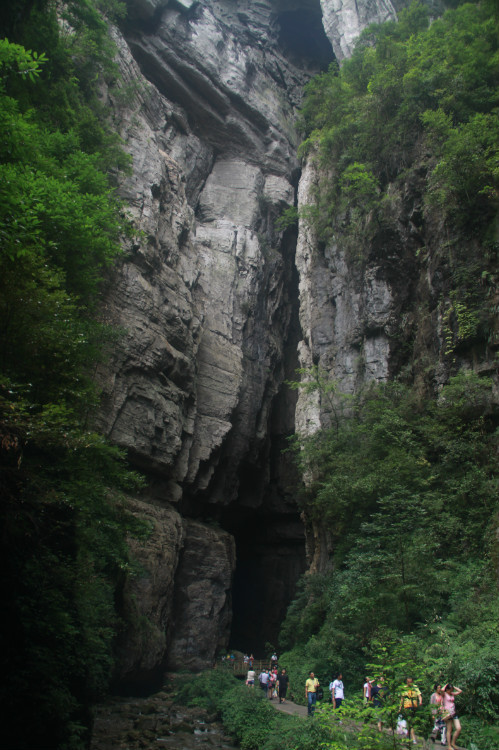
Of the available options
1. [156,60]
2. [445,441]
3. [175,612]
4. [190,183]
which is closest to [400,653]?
[445,441]

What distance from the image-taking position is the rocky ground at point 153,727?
1016 centimetres

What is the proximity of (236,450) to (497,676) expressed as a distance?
17311 millimetres

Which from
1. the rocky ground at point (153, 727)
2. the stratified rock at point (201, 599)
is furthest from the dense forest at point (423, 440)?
the stratified rock at point (201, 599)

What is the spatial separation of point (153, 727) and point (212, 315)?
17364 mm

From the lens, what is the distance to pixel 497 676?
7078 millimetres

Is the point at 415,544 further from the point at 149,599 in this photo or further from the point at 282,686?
the point at 149,599

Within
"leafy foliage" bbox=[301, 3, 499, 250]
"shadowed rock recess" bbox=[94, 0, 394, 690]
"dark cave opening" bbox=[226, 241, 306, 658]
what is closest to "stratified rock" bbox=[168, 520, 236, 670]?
"shadowed rock recess" bbox=[94, 0, 394, 690]

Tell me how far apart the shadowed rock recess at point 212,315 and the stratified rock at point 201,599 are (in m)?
0.08

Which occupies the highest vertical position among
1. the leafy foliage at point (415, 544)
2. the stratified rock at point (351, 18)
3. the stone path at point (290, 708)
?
the stratified rock at point (351, 18)

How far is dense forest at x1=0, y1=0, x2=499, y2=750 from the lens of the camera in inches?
262

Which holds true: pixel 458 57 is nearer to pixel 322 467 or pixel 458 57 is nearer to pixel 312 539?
pixel 322 467

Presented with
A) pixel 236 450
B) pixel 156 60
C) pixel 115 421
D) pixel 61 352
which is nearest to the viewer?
pixel 61 352

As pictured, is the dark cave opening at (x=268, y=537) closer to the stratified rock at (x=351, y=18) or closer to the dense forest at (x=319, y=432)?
the dense forest at (x=319, y=432)

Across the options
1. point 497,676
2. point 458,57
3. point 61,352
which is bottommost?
point 497,676
